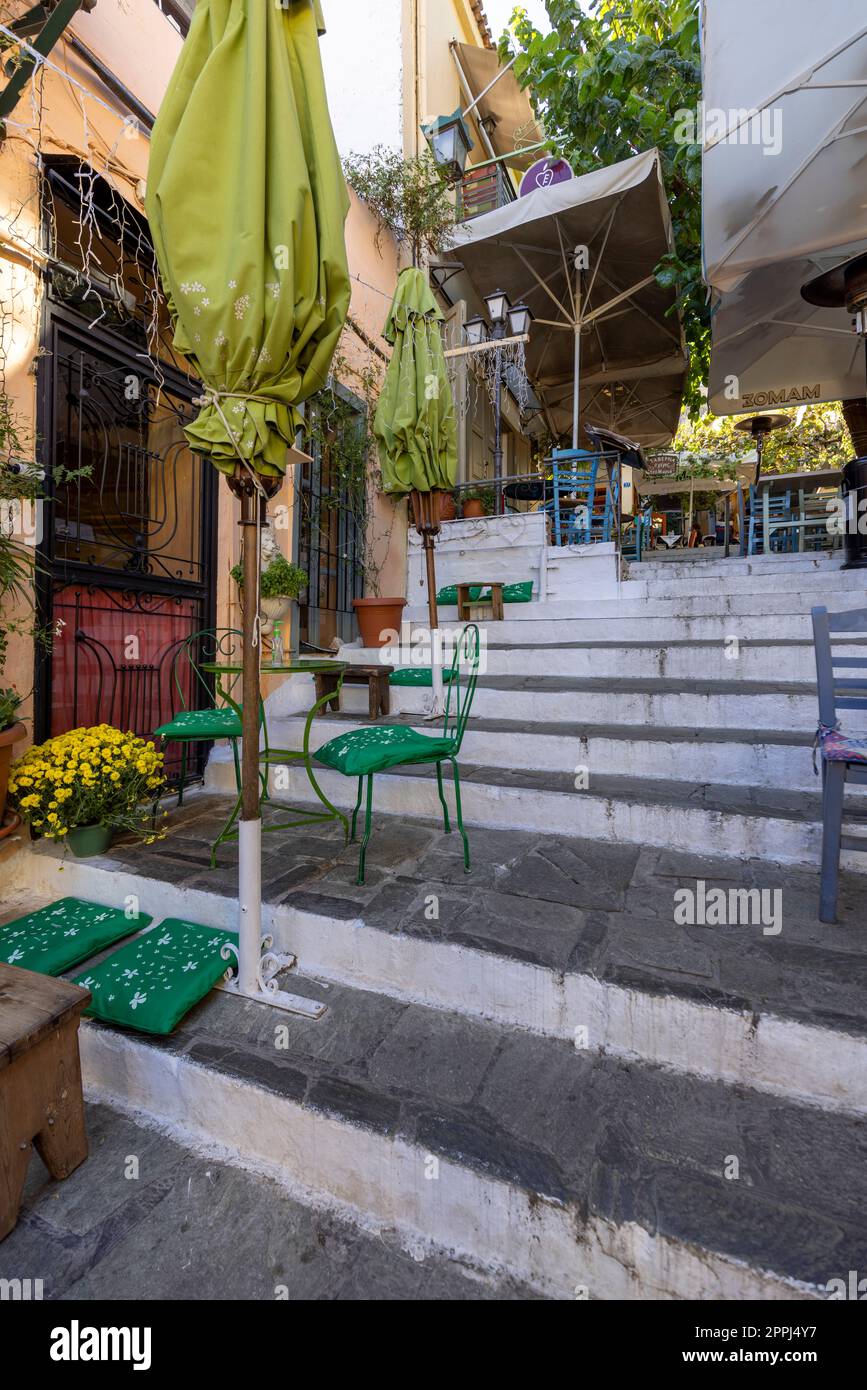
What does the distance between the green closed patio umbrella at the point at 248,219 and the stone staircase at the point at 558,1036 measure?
47.4 inches

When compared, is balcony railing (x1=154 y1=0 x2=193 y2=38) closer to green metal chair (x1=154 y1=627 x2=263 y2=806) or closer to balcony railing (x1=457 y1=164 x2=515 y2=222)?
green metal chair (x1=154 y1=627 x2=263 y2=806)

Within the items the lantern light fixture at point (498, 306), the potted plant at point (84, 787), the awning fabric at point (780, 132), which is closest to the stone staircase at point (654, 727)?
the potted plant at point (84, 787)

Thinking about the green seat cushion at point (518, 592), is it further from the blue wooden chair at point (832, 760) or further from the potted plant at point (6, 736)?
the potted plant at point (6, 736)

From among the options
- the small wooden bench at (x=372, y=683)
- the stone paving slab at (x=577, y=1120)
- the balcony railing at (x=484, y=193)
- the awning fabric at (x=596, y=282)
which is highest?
the balcony railing at (x=484, y=193)

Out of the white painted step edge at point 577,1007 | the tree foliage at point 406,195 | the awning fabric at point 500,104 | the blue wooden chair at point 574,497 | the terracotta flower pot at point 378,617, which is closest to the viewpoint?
the white painted step edge at point 577,1007

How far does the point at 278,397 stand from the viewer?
5.55ft

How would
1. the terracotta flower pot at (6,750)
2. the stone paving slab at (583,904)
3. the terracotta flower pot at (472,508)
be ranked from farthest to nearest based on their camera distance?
the terracotta flower pot at (472,508) < the terracotta flower pot at (6,750) < the stone paving slab at (583,904)

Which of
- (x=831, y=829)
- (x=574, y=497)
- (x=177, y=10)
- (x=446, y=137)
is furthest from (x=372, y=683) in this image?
(x=446, y=137)

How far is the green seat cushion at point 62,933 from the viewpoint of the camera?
207cm

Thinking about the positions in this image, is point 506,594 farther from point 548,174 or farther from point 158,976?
point 548,174

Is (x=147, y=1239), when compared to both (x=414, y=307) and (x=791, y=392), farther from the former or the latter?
(x=791, y=392)

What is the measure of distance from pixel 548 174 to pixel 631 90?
1.25 metres

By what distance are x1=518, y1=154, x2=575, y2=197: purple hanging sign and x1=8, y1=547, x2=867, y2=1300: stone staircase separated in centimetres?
799

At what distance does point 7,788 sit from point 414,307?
3442 millimetres
